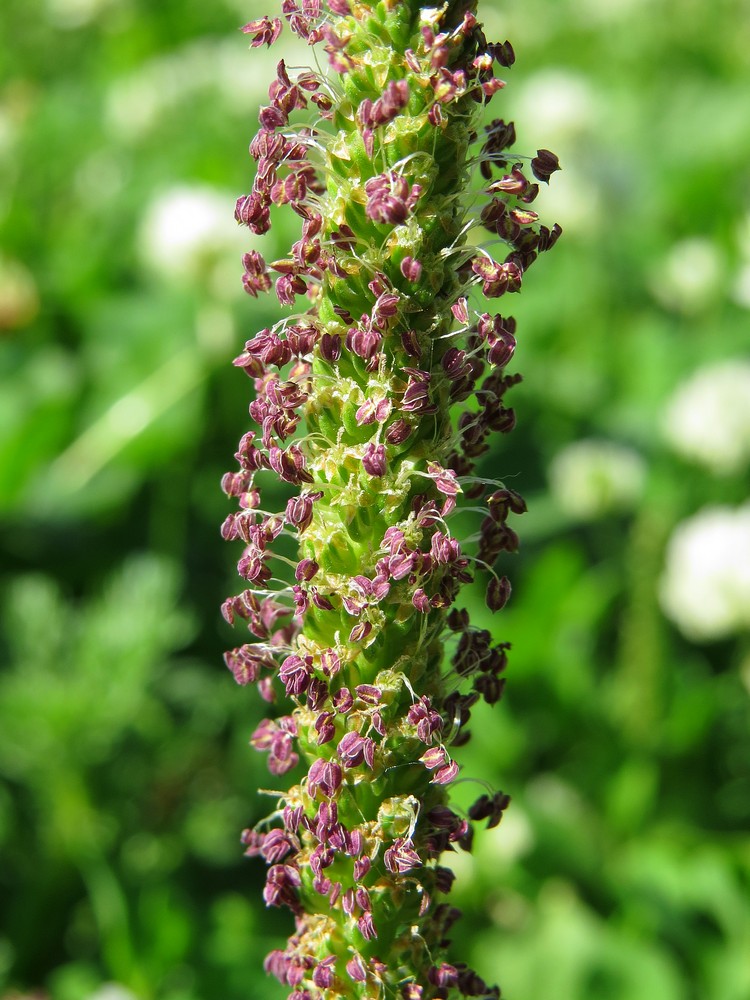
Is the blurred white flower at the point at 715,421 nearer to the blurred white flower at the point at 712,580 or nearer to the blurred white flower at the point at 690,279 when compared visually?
the blurred white flower at the point at 712,580

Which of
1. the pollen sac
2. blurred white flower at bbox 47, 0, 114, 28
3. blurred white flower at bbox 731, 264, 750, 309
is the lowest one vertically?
the pollen sac

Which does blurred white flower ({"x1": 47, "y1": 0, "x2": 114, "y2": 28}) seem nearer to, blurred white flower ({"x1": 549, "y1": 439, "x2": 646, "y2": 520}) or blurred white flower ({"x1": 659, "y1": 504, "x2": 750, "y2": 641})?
blurred white flower ({"x1": 549, "y1": 439, "x2": 646, "y2": 520})

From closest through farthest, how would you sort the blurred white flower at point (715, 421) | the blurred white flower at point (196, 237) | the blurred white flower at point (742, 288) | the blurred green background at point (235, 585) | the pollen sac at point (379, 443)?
the pollen sac at point (379, 443), the blurred green background at point (235, 585), the blurred white flower at point (715, 421), the blurred white flower at point (742, 288), the blurred white flower at point (196, 237)

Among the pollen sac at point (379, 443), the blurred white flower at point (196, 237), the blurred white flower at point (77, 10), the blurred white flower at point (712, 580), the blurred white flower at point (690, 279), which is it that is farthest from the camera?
the blurred white flower at point (77, 10)

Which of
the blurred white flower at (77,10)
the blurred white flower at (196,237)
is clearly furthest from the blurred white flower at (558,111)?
the blurred white flower at (77,10)

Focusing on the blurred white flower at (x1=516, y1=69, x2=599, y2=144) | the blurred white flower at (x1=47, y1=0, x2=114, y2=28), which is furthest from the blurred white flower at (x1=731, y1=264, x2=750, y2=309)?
the blurred white flower at (x1=47, y1=0, x2=114, y2=28)
